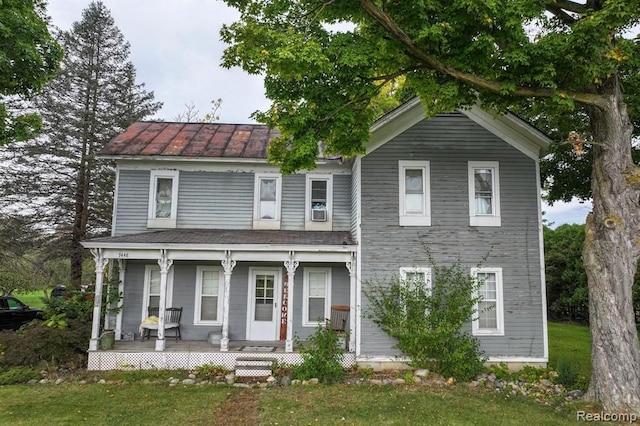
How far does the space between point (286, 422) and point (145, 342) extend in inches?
249

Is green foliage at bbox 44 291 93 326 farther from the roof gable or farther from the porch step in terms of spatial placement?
the roof gable

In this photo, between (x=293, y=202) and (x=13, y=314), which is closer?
(x=293, y=202)

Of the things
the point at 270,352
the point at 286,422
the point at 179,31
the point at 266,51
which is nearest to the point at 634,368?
the point at 286,422

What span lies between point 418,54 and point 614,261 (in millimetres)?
5839

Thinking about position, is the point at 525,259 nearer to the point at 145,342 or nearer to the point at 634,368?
the point at 634,368

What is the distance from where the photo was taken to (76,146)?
20.7 m

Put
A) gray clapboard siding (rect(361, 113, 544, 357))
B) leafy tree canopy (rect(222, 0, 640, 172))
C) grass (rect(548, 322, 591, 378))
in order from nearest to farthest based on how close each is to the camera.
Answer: leafy tree canopy (rect(222, 0, 640, 172)) → gray clapboard siding (rect(361, 113, 544, 357)) → grass (rect(548, 322, 591, 378))

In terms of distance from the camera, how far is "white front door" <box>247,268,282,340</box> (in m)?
11.7

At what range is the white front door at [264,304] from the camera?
460 inches

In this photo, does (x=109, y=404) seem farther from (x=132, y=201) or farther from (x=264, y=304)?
(x=132, y=201)

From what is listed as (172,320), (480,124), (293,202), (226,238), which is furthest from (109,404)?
(480,124)

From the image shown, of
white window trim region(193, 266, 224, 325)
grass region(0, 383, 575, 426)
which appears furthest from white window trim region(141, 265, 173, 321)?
grass region(0, 383, 575, 426)

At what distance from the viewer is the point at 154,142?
1274 cm

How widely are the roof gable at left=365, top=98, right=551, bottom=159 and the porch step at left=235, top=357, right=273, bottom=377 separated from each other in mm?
6260
